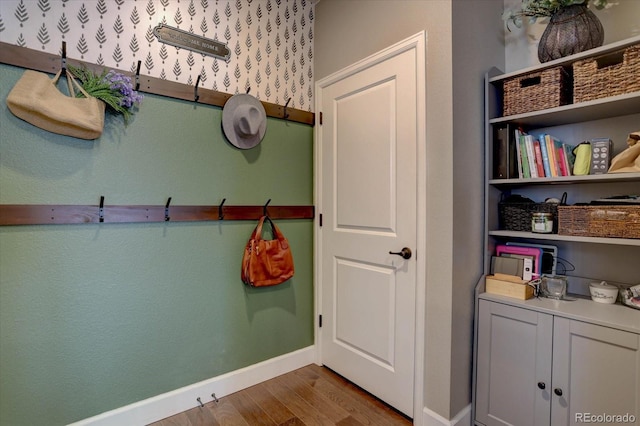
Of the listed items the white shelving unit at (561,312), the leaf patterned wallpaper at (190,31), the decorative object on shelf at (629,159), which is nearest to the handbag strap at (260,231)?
the leaf patterned wallpaper at (190,31)

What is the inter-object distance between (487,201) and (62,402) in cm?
239

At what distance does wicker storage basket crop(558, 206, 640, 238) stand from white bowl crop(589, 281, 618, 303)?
28 centimetres

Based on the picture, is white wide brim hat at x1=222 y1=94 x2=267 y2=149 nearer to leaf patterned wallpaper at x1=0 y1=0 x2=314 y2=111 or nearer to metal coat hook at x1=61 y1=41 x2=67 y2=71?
leaf patterned wallpaper at x1=0 y1=0 x2=314 y2=111

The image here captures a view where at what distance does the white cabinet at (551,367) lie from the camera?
1.30 metres

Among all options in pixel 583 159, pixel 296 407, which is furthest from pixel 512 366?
pixel 296 407

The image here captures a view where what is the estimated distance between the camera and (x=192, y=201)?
6.23ft

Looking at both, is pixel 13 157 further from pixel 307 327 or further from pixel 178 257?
pixel 307 327

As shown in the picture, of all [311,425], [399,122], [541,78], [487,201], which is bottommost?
[311,425]

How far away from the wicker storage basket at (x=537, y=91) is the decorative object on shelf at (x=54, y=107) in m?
2.09

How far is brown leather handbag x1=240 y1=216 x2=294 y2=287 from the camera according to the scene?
6.66ft

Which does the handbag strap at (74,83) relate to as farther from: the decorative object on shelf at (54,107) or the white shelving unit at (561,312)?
the white shelving unit at (561,312)

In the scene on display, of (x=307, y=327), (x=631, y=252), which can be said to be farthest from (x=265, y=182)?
(x=631, y=252)

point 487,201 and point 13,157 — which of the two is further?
point 487,201

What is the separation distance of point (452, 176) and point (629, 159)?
725 mm
